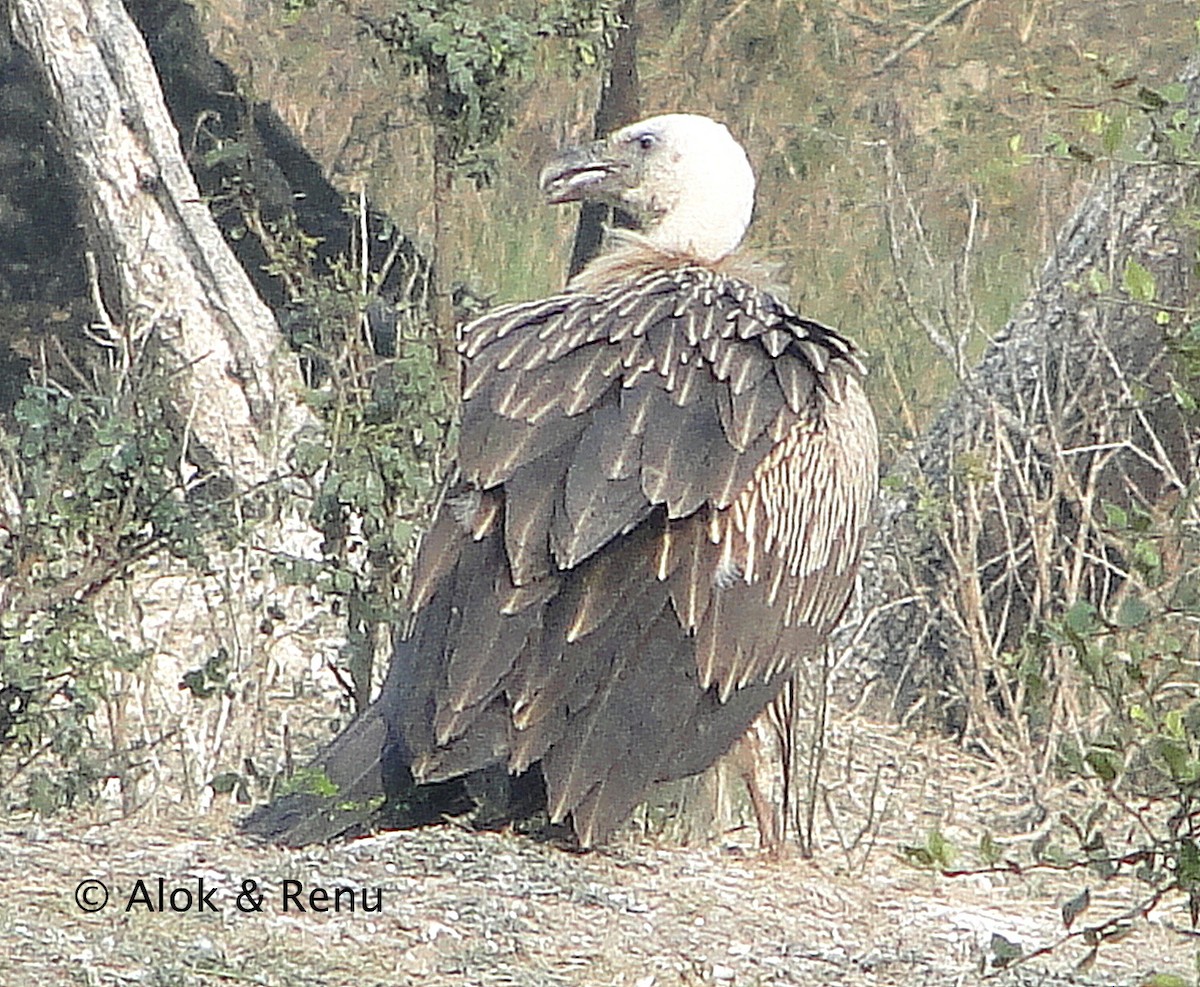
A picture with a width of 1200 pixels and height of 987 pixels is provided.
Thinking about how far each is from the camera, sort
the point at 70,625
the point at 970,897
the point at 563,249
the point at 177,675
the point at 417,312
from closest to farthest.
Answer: the point at 970,897 → the point at 70,625 → the point at 417,312 → the point at 177,675 → the point at 563,249

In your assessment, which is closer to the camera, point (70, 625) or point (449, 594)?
point (449, 594)

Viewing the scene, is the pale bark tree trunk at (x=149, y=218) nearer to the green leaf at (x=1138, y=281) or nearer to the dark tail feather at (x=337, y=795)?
the dark tail feather at (x=337, y=795)

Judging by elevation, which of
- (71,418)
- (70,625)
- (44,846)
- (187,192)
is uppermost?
(187,192)

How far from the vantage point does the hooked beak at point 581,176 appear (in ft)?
21.4

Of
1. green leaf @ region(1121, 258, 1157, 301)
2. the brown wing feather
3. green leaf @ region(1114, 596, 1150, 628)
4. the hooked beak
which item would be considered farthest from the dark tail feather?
green leaf @ region(1121, 258, 1157, 301)

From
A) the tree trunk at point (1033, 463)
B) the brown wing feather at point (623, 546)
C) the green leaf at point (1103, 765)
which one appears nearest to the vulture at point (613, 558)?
the brown wing feather at point (623, 546)

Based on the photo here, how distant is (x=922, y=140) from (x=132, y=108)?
20.2ft

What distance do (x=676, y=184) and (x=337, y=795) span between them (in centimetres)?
212

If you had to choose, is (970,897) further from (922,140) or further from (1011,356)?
(922,140)

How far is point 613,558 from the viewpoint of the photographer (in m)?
5.04

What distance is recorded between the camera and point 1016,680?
724 centimetres

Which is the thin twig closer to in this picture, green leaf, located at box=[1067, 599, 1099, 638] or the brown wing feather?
the brown wing feather

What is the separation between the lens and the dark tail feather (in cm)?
506

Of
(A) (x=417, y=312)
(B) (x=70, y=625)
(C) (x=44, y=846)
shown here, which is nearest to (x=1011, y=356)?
(A) (x=417, y=312)
